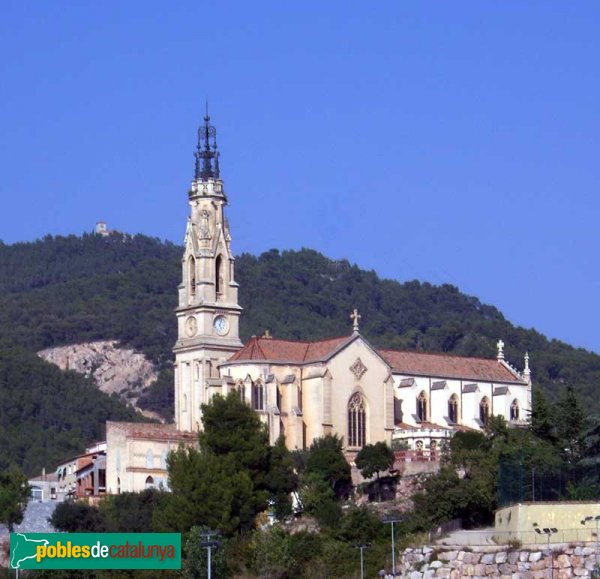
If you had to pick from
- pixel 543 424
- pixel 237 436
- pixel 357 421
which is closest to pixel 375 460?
pixel 237 436

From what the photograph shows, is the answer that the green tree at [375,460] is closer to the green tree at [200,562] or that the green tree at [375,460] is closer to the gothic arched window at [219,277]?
the gothic arched window at [219,277]

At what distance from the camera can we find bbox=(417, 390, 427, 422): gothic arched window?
4350 inches

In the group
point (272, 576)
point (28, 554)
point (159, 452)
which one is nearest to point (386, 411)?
point (159, 452)

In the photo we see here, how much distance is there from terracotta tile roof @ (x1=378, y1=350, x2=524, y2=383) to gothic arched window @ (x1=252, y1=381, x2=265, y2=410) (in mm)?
8873

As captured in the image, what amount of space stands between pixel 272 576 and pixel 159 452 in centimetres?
2571

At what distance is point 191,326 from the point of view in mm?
111062

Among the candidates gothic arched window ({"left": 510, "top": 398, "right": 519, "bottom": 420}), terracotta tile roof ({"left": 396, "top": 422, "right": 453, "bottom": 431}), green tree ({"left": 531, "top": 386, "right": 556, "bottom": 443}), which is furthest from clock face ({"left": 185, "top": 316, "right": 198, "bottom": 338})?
green tree ({"left": 531, "top": 386, "right": 556, "bottom": 443})

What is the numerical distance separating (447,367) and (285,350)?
12.2 meters

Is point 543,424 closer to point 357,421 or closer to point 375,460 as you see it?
point 375,460

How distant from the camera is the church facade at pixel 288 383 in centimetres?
10331

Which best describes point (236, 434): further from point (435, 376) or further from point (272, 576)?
point (435, 376)

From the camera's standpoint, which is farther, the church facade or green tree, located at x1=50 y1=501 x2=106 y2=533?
the church facade

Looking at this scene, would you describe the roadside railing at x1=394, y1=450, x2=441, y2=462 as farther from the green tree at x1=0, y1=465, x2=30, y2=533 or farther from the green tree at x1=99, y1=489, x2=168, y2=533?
the green tree at x1=0, y1=465, x2=30, y2=533

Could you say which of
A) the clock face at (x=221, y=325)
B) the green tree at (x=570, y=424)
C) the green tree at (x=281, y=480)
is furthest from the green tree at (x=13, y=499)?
the green tree at (x=570, y=424)
